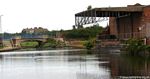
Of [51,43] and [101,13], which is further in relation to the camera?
[51,43]

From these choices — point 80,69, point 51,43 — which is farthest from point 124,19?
point 51,43

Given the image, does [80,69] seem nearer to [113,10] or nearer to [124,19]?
[113,10]

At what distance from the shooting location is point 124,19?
348 ft

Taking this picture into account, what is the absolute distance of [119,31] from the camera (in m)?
109

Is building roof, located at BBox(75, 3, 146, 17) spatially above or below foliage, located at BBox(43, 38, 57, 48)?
above

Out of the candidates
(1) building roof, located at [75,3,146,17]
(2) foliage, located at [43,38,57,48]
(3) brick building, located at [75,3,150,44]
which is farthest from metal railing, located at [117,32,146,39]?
(2) foliage, located at [43,38,57,48]

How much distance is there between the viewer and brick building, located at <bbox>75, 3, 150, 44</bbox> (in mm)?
91713

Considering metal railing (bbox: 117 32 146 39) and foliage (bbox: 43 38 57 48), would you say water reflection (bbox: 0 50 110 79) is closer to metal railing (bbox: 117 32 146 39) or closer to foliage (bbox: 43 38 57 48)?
metal railing (bbox: 117 32 146 39)

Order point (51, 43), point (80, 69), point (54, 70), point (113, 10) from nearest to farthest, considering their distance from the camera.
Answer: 1. point (54, 70)
2. point (80, 69)
3. point (113, 10)
4. point (51, 43)

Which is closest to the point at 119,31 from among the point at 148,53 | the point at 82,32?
the point at 148,53

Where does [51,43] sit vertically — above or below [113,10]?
below

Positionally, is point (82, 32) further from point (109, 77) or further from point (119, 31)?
point (109, 77)

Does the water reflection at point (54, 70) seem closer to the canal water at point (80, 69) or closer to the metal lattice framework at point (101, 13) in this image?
the canal water at point (80, 69)

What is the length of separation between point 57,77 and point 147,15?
58320mm
